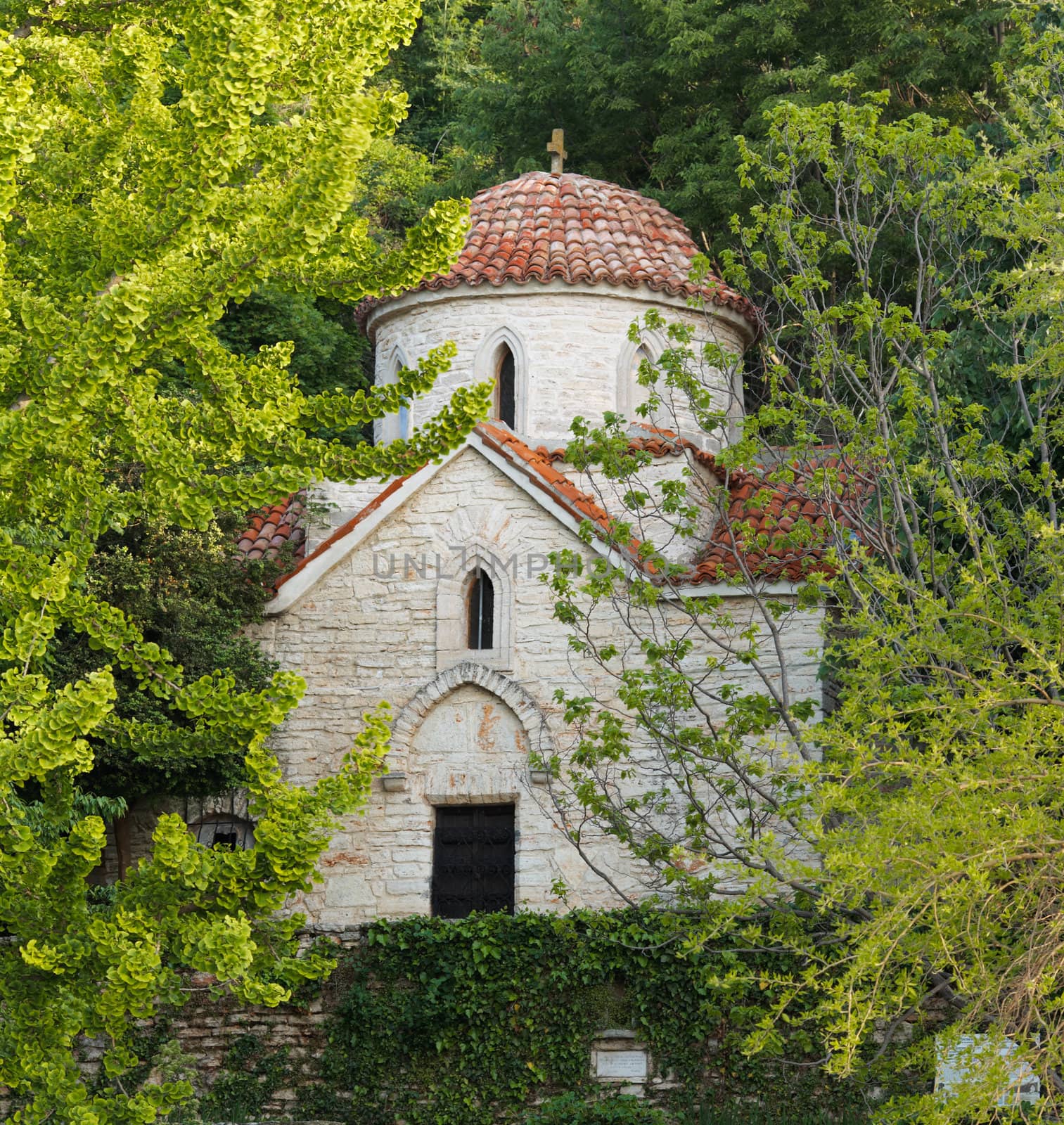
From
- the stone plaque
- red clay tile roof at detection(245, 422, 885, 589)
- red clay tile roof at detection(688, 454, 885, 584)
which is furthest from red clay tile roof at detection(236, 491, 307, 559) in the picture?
the stone plaque

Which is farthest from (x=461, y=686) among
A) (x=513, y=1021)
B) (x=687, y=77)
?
(x=687, y=77)

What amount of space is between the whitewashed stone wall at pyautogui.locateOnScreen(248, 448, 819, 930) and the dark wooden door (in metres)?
0.19

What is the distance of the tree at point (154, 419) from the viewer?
927 cm

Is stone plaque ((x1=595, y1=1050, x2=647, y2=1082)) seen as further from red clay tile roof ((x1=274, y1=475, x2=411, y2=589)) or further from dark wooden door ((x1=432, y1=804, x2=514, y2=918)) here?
red clay tile roof ((x1=274, y1=475, x2=411, y2=589))

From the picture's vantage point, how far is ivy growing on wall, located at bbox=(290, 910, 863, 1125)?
1338 cm

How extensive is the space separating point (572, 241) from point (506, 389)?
2.09 m

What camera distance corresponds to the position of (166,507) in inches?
395

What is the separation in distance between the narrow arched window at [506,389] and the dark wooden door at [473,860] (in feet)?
17.3

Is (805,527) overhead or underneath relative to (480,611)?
underneath

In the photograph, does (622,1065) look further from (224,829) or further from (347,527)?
(347,527)

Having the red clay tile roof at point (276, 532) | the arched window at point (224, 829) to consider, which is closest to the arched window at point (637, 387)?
the red clay tile roof at point (276, 532)

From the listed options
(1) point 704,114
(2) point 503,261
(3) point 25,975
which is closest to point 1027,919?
(3) point 25,975

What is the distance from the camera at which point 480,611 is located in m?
16.6

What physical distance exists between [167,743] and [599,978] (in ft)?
16.5
